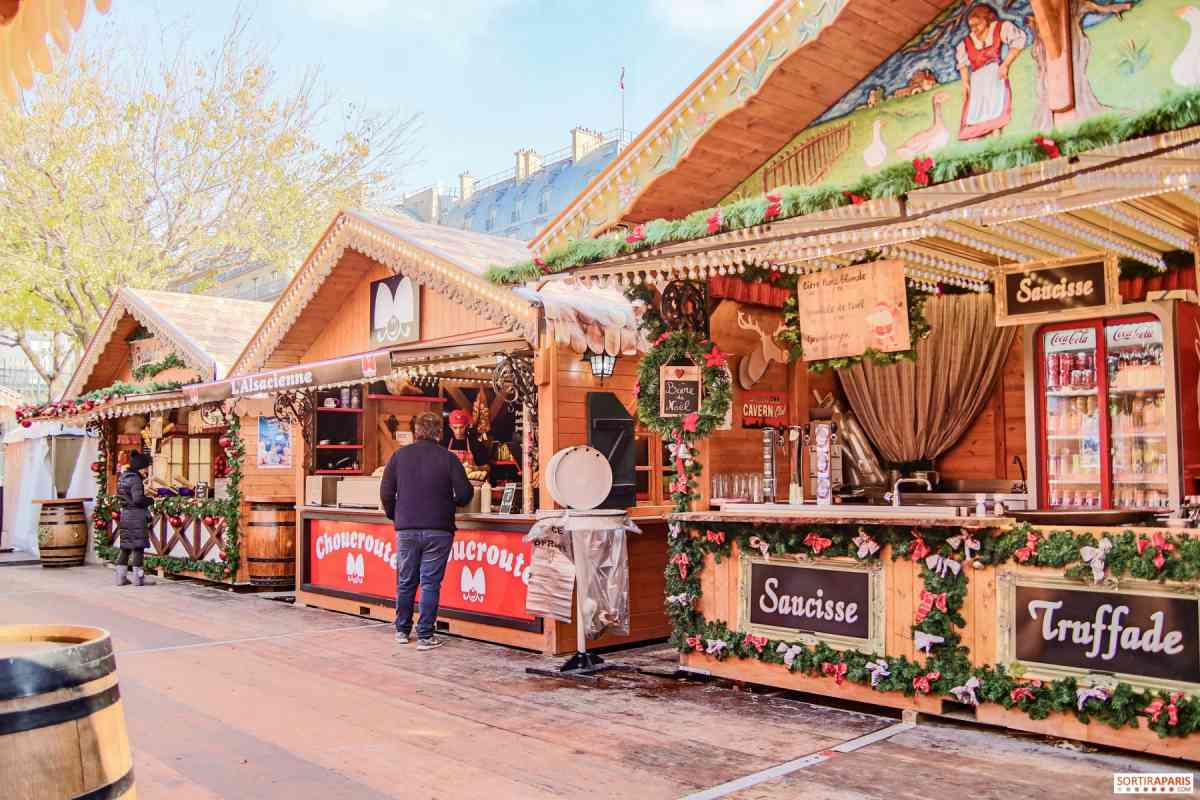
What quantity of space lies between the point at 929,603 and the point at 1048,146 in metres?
2.42

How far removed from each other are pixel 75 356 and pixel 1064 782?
25155 millimetres

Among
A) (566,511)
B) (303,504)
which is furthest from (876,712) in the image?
(303,504)

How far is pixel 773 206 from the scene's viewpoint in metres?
5.14

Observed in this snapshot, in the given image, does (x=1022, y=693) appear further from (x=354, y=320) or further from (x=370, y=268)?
(x=354, y=320)

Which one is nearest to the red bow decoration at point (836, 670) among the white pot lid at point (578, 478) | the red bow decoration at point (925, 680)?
the red bow decoration at point (925, 680)

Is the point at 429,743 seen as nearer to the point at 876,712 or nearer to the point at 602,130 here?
the point at 876,712

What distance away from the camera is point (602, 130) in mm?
31922

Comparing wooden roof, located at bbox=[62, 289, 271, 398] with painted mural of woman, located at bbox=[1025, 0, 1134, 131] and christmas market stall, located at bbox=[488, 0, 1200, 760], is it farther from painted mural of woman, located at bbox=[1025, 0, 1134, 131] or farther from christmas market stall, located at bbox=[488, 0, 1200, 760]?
painted mural of woman, located at bbox=[1025, 0, 1134, 131]

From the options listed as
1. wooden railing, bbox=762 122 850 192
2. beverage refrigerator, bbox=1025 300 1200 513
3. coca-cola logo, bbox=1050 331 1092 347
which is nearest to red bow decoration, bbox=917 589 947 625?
beverage refrigerator, bbox=1025 300 1200 513

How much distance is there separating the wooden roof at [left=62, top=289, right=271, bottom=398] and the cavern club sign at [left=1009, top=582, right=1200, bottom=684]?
10.3 meters

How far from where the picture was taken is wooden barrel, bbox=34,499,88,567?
14.7 m

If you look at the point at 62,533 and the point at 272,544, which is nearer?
the point at 272,544

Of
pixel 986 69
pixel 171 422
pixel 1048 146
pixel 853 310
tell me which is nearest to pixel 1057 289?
pixel 853 310

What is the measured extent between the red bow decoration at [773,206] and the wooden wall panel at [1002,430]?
164 inches
